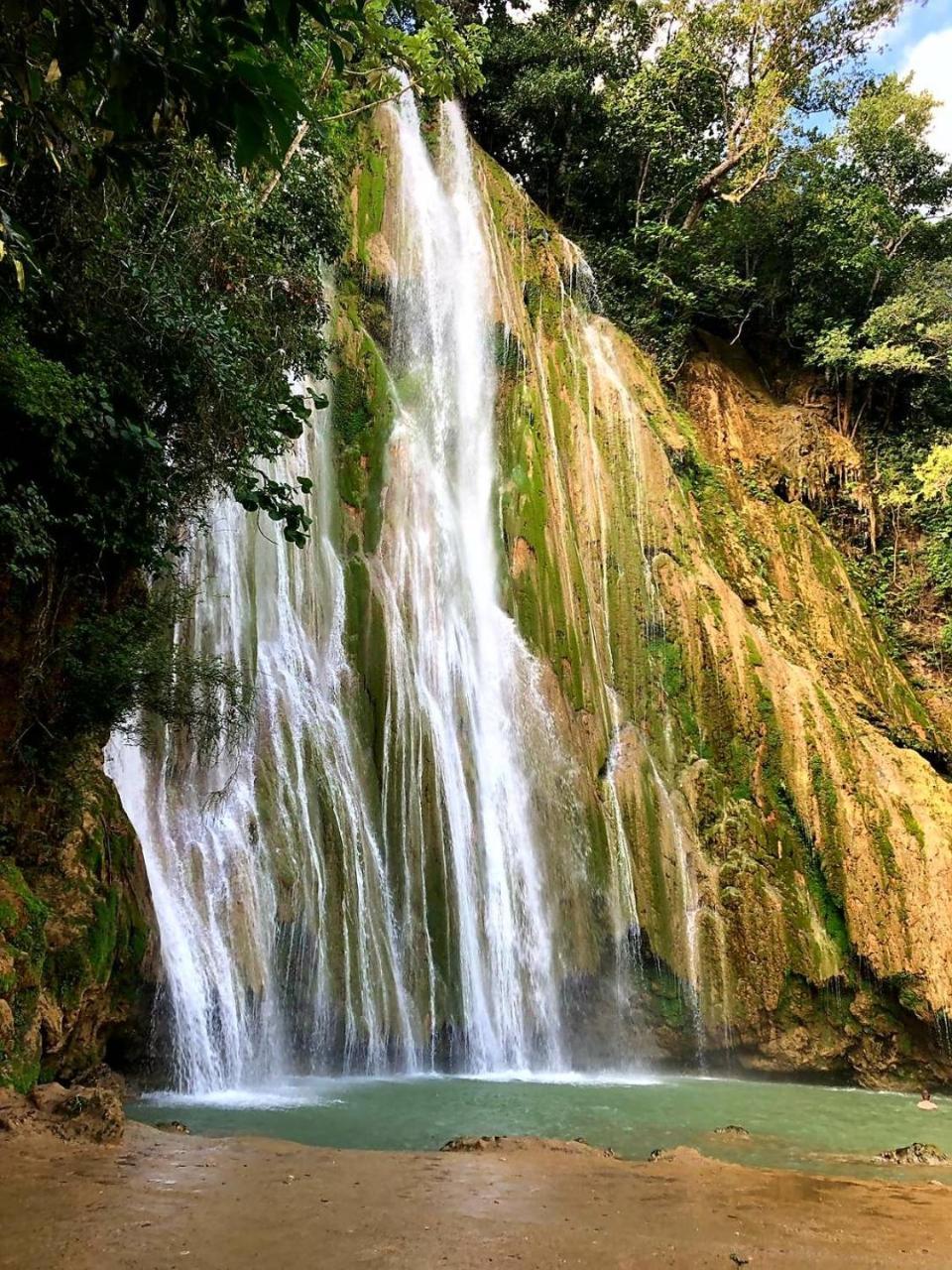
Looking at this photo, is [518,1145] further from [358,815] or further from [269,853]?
[358,815]

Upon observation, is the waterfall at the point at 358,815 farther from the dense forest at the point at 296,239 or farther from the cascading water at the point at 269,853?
the dense forest at the point at 296,239

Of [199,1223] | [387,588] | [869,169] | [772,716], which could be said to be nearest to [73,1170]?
[199,1223]

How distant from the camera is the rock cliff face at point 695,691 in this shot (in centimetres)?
1246

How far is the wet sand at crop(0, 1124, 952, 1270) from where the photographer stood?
11.0 ft

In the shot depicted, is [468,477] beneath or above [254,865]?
above

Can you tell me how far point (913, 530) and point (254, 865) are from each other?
1821 centimetres

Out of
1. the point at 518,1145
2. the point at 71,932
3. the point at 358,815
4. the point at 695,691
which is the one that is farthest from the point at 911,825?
the point at 71,932

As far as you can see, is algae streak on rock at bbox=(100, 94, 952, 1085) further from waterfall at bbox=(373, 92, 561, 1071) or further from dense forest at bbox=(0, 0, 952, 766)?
dense forest at bbox=(0, 0, 952, 766)

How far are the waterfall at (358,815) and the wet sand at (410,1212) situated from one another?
3755 mm

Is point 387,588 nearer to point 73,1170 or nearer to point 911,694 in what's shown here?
point 73,1170

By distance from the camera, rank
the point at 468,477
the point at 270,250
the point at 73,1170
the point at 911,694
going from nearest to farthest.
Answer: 1. the point at 73,1170
2. the point at 270,250
3. the point at 468,477
4. the point at 911,694

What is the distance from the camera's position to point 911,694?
58.5 ft

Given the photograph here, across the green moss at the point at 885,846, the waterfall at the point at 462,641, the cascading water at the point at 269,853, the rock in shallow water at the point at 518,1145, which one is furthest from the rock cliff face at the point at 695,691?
the rock in shallow water at the point at 518,1145

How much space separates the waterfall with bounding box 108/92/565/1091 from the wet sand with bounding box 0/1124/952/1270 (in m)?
3.75
